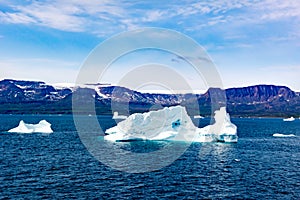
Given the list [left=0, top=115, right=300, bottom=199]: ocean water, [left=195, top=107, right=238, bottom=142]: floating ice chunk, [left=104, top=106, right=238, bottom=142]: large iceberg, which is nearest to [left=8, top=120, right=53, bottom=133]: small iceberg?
[left=104, top=106, right=238, bottom=142]: large iceberg

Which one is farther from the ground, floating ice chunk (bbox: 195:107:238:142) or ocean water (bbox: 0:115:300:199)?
floating ice chunk (bbox: 195:107:238:142)

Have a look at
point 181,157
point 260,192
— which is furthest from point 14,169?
point 260,192

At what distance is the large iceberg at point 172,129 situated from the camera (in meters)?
75.8

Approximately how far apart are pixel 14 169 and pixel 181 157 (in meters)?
27.4

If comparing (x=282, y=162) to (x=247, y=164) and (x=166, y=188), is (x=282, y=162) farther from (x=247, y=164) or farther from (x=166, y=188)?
(x=166, y=188)

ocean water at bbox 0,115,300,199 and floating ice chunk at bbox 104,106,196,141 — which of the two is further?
floating ice chunk at bbox 104,106,196,141

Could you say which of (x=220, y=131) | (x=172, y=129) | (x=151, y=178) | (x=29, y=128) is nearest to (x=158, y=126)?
(x=172, y=129)

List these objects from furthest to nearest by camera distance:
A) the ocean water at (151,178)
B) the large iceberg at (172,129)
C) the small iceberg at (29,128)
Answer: the small iceberg at (29,128), the large iceberg at (172,129), the ocean water at (151,178)

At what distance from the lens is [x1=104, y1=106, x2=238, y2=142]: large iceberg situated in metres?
75.8

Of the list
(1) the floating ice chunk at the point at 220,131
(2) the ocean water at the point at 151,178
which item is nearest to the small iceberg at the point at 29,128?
(2) the ocean water at the point at 151,178

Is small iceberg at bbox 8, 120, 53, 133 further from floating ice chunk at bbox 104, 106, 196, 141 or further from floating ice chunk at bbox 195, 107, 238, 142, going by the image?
floating ice chunk at bbox 195, 107, 238, 142

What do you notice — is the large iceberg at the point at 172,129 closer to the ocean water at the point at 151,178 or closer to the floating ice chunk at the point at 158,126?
the floating ice chunk at the point at 158,126

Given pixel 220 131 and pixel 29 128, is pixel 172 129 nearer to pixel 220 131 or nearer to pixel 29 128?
pixel 220 131

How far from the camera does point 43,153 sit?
56000mm
